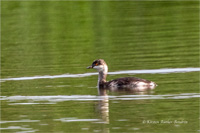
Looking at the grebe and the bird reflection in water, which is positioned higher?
the grebe

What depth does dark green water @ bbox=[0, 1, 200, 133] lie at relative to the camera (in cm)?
1525

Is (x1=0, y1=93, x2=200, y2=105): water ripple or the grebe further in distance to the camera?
the grebe

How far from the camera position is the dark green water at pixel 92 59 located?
15.2 meters

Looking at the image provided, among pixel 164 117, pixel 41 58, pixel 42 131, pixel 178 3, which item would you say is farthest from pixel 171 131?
pixel 178 3

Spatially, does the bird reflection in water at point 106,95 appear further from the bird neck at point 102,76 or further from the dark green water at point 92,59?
the bird neck at point 102,76

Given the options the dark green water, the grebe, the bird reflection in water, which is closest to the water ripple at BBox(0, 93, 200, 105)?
the dark green water

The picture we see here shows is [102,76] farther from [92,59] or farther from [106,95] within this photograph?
[92,59]

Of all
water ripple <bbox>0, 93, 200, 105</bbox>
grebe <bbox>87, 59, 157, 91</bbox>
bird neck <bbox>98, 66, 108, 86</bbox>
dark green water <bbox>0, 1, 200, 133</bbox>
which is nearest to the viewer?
dark green water <bbox>0, 1, 200, 133</bbox>

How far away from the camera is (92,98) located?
17.8m

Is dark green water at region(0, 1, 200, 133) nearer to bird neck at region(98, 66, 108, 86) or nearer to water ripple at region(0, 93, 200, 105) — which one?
water ripple at region(0, 93, 200, 105)

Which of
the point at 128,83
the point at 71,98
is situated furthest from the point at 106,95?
the point at 71,98

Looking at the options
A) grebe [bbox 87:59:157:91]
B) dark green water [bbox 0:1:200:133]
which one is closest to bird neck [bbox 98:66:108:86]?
grebe [bbox 87:59:157:91]

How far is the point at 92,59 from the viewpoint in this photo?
2391 cm

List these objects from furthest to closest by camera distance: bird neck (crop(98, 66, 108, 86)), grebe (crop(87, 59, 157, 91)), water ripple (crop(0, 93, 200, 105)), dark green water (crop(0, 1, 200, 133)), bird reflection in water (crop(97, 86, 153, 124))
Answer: bird neck (crop(98, 66, 108, 86)) < grebe (crop(87, 59, 157, 91)) < water ripple (crop(0, 93, 200, 105)) < bird reflection in water (crop(97, 86, 153, 124)) < dark green water (crop(0, 1, 200, 133))
